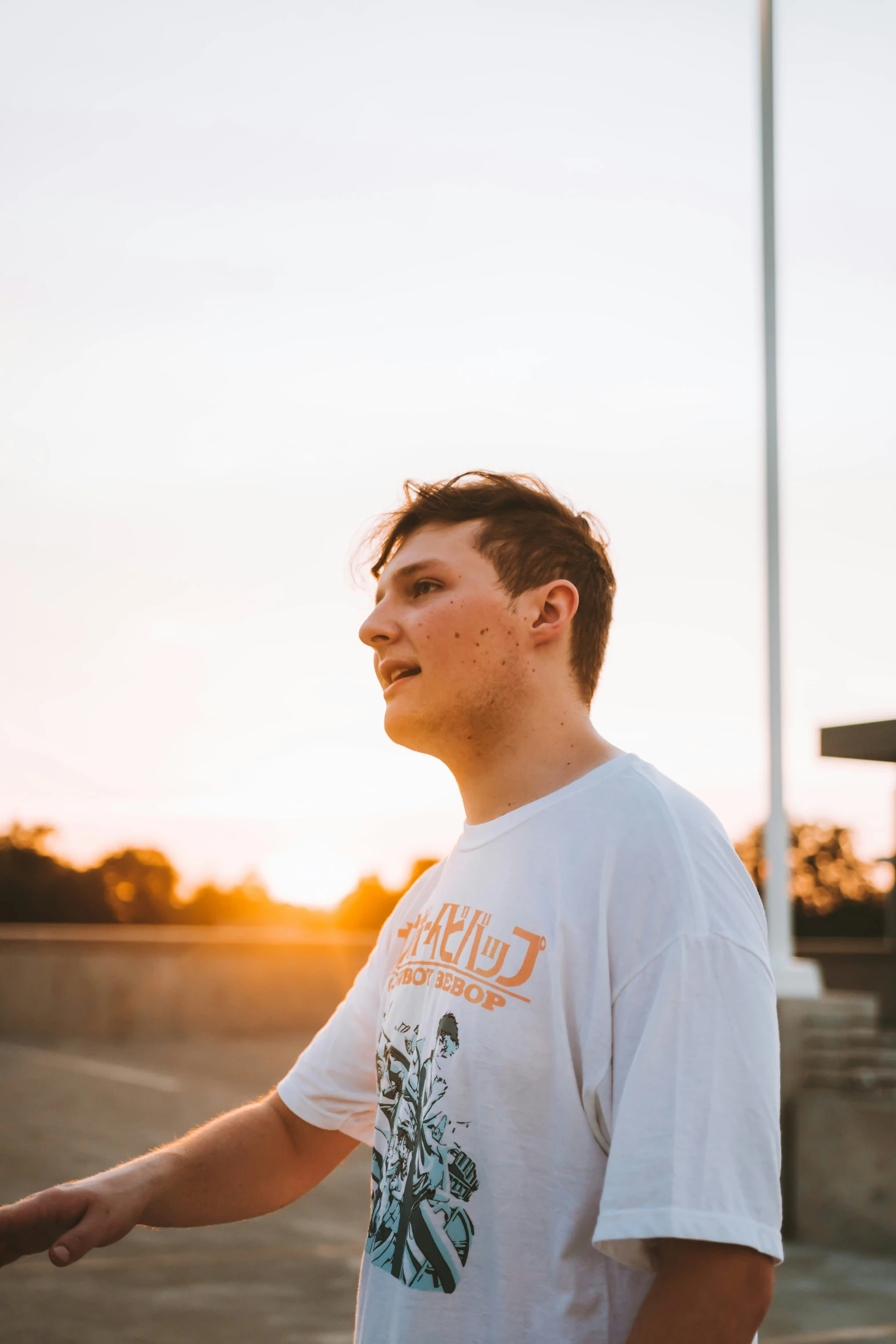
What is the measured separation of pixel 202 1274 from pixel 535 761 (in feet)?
18.1

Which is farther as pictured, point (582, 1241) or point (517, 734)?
point (517, 734)

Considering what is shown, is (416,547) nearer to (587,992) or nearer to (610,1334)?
(587,992)

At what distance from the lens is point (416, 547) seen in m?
1.94

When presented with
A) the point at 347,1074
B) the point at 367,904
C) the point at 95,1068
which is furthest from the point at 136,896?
the point at 347,1074

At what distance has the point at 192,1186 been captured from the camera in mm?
1954

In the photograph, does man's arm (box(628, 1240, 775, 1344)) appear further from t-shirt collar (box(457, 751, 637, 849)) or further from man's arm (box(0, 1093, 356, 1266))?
man's arm (box(0, 1093, 356, 1266))

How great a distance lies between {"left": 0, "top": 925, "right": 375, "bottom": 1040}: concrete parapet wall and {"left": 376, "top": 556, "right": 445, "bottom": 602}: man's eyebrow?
602 inches

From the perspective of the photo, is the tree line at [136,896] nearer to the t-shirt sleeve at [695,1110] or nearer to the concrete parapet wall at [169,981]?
the concrete parapet wall at [169,981]

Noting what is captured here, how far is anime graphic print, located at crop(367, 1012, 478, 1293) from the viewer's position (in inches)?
61.6

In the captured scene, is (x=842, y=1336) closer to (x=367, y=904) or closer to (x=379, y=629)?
(x=379, y=629)

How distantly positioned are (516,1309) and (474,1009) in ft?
1.17

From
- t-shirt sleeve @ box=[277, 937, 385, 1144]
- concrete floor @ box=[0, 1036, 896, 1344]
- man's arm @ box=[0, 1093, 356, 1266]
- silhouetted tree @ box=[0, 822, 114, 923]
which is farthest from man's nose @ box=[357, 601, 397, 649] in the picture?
silhouetted tree @ box=[0, 822, 114, 923]

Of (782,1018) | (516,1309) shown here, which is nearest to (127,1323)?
(516,1309)

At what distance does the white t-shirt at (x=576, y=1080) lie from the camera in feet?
4.53
